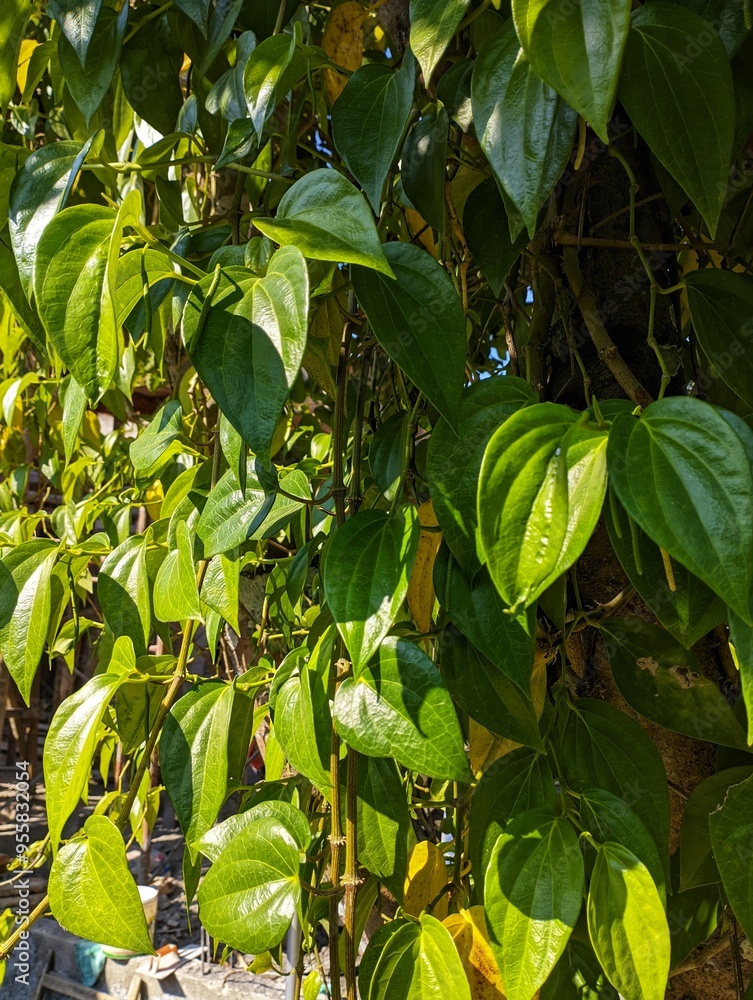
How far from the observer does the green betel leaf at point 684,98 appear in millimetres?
379

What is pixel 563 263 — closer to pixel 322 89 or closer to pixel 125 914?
pixel 322 89

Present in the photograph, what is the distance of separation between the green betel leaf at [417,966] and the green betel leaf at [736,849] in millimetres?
135

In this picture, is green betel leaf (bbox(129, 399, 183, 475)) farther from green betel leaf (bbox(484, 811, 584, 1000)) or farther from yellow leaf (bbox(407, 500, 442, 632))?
green betel leaf (bbox(484, 811, 584, 1000))

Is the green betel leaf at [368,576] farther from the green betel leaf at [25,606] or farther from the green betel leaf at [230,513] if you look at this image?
the green betel leaf at [25,606]

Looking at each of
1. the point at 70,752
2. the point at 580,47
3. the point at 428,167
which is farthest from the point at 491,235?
the point at 70,752

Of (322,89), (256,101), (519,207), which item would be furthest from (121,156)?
(519,207)

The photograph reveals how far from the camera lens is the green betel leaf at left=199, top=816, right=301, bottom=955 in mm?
410

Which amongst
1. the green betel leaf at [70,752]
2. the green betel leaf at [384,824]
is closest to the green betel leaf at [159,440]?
the green betel leaf at [70,752]

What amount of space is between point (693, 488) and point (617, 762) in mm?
206

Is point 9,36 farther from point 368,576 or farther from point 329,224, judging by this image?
point 368,576

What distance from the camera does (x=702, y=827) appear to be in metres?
0.45

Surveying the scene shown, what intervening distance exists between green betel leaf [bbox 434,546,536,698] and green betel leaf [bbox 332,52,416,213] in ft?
0.64

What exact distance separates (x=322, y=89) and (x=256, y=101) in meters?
0.31

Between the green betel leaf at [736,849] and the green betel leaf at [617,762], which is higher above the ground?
the green betel leaf at [617,762]
